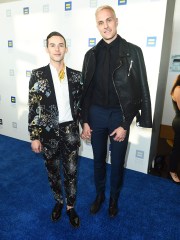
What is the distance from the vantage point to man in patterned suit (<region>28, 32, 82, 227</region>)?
1.84 meters

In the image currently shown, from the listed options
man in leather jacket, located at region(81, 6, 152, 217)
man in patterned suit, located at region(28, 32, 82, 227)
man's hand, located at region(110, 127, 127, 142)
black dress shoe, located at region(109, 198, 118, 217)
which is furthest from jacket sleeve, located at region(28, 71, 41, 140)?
black dress shoe, located at region(109, 198, 118, 217)

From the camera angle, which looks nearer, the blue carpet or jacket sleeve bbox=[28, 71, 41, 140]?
jacket sleeve bbox=[28, 71, 41, 140]

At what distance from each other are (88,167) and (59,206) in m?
1.12

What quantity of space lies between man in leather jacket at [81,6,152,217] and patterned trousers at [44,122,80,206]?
23 cm

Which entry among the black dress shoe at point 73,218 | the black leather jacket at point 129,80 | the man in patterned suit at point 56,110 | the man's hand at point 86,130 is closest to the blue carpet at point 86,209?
the black dress shoe at point 73,218

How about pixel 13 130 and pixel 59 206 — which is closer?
pixel 59 206

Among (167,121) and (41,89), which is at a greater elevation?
(41,89)

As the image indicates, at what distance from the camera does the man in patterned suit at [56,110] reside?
1.84 meters

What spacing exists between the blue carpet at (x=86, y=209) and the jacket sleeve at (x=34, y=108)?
0.95 m

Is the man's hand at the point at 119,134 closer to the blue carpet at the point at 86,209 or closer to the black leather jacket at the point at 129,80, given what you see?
the black leather jacket at the point at 129,80

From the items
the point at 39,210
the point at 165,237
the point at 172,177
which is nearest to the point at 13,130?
the point at 39,210

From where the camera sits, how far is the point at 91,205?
2.51 metres

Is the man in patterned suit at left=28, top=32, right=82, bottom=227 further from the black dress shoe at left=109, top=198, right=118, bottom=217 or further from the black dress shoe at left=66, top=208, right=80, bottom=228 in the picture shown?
the black dress shoe at left=109, top=198, right=118, bottom=217

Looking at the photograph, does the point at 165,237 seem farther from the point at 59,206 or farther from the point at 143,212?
the point at 59,206
